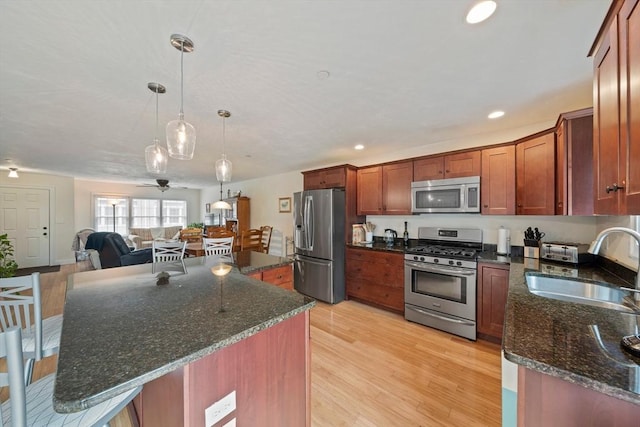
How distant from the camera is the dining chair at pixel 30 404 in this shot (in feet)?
2.06

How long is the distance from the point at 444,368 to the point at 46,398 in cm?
258

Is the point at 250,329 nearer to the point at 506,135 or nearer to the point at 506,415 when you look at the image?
the point at 506,415

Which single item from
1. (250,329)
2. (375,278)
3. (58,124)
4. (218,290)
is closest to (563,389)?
(250,329)

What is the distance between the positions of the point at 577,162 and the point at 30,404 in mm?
3535

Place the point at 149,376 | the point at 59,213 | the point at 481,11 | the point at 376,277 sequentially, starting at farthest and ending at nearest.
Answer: the point at 59,213 → the point at 376,277 → the point at 481,11 → the point at 149,376

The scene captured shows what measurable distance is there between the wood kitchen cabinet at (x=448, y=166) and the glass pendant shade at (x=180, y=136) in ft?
9.05

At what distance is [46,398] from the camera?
3.19 feet

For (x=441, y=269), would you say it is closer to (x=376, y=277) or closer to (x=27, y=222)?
(x=376, y=277)

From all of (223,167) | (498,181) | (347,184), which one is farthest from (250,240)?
(498,181)

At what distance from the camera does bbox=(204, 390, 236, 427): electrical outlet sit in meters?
0.85

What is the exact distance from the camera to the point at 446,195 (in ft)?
9.98

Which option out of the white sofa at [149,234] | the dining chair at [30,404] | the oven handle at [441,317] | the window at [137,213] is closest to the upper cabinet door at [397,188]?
the oven handle at [441,317]

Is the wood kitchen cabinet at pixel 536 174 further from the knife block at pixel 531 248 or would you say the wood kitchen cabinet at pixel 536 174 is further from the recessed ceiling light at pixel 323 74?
the recessed ceiling light at pixel 323 74

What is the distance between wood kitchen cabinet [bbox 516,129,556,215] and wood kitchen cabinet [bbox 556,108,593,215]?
0.73 ft
